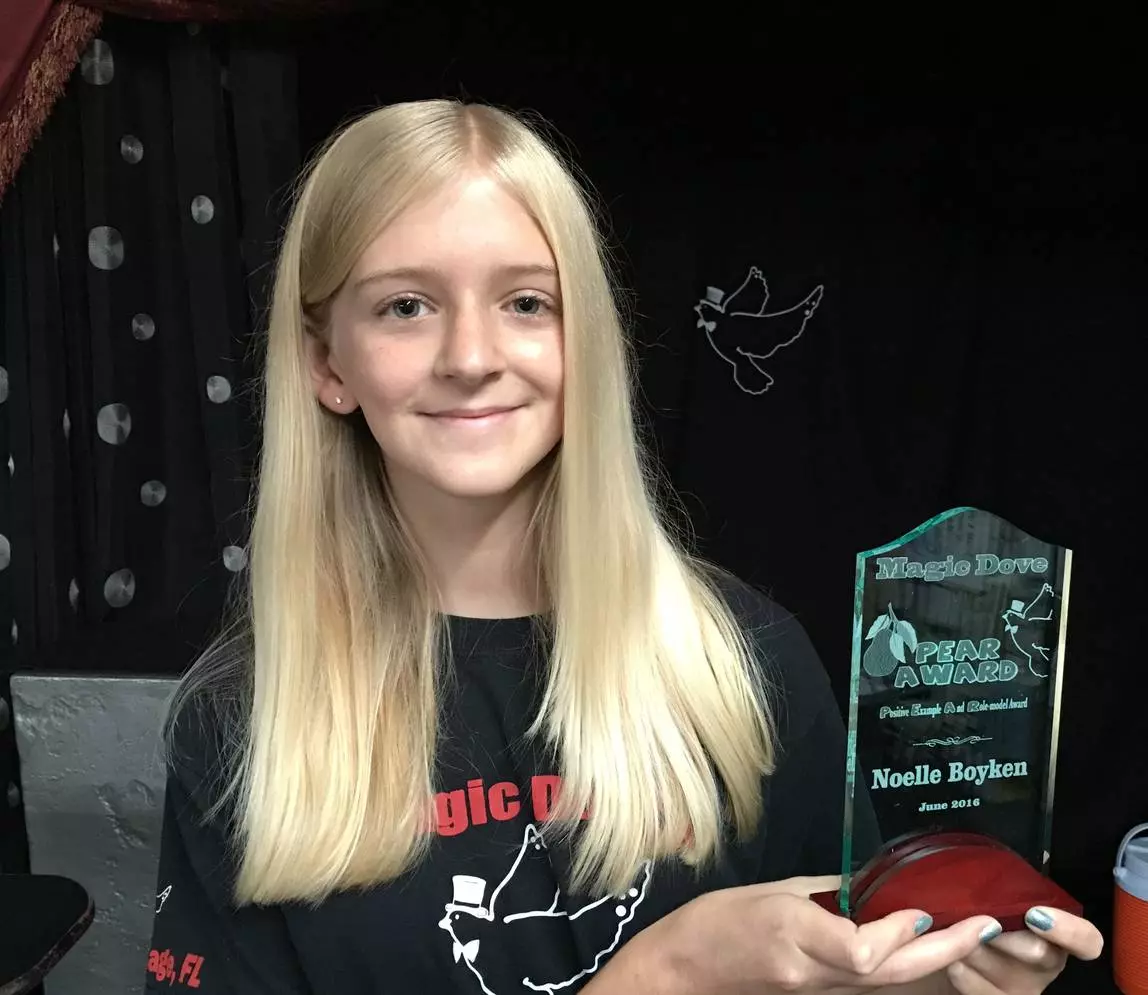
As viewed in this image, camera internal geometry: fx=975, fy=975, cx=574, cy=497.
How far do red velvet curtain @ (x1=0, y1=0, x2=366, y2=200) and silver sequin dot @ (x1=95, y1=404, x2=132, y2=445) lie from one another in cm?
43

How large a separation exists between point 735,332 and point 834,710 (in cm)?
126

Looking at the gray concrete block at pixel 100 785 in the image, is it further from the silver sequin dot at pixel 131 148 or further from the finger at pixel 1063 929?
the finger at pixel 1063 929

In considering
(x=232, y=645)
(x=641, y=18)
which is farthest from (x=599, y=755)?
(x=641, y=18)

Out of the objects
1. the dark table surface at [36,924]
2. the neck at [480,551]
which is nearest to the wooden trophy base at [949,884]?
the neck at [480,551]

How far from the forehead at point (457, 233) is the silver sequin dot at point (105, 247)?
1.24 metres

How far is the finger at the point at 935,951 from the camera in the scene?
73 cm

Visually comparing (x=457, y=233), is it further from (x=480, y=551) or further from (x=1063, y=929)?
(x=1063, y=929)

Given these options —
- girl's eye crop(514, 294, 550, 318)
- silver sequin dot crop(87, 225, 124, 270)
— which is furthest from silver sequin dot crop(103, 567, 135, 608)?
girl's eye crop(514, 294, 550, 318)

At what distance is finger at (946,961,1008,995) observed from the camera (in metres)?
0.80

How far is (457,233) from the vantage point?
3.00 feet

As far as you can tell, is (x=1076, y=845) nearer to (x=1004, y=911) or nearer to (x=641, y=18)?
(x=1004, y=911)

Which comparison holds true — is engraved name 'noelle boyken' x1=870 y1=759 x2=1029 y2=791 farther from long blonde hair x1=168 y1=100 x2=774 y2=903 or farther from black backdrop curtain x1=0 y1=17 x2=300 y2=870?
black backdrop curtain x1=0 y1=17 x2=300 y2=870

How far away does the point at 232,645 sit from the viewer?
1132 mm

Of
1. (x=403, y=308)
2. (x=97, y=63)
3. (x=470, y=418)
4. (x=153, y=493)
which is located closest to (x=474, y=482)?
(x=470, y=418)
